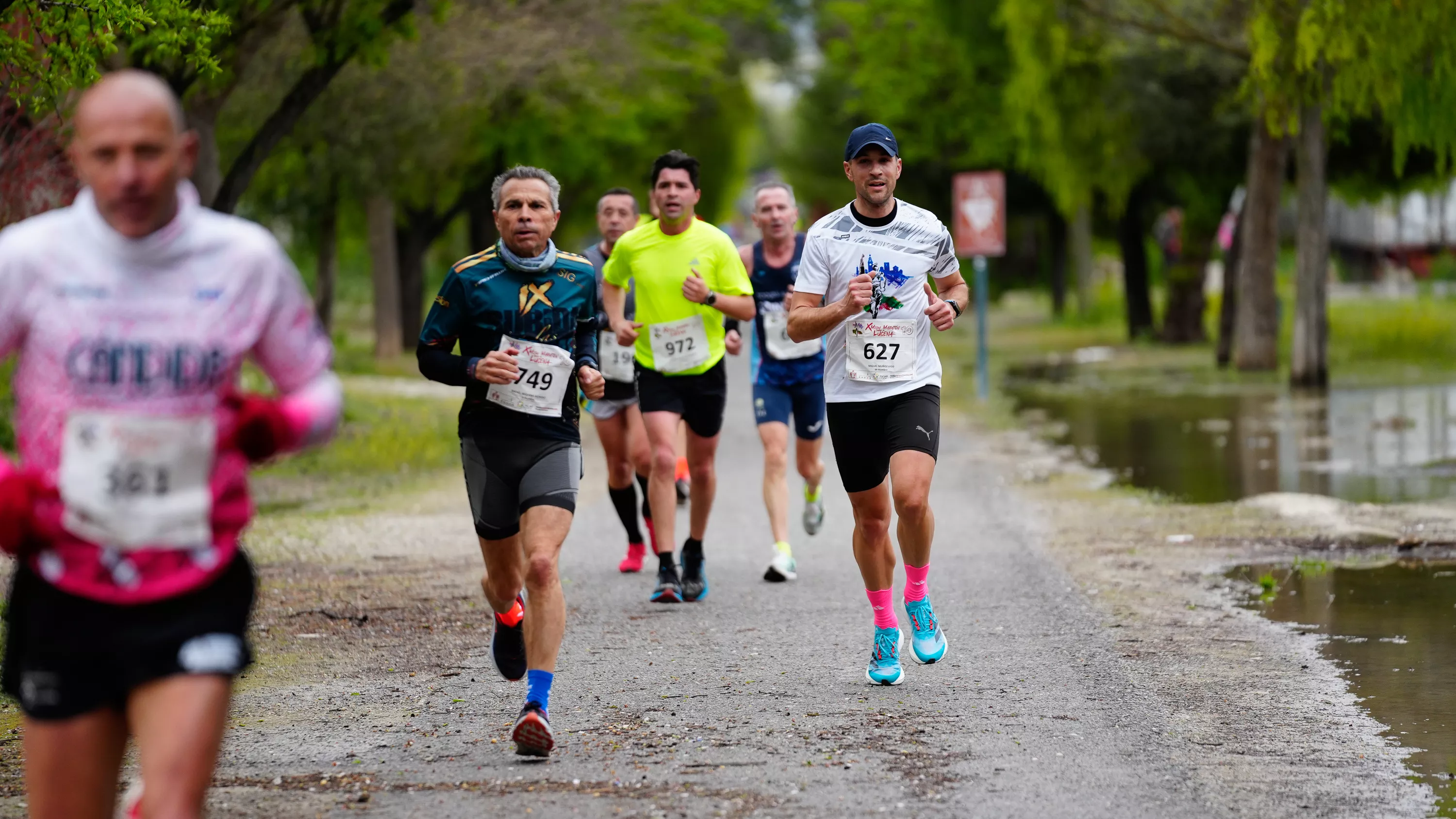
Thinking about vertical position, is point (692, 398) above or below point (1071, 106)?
below

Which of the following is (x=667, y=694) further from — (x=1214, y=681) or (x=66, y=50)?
(x=66, y=50)

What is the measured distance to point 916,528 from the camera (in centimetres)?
736

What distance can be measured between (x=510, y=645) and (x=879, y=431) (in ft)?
5.19

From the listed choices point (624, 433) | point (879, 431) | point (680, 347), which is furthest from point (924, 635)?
point (624, 433)

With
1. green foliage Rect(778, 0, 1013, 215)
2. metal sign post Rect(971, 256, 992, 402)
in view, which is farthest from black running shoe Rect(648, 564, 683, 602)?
green foliage Rect(778, 0, 1013, 215)

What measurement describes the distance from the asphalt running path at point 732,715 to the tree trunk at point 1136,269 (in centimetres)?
2634

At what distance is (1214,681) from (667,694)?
2047 mm

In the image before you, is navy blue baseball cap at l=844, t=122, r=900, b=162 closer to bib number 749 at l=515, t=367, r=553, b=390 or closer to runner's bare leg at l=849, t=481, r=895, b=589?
runner's bare leg at l=849, t=481, r=895, b=589

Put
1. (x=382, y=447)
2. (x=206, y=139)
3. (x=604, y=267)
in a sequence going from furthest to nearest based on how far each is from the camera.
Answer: (x=382, y=447) < (x=206, y=139) < (x=604, y=267)

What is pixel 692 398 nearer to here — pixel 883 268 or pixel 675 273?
pixel 675 273

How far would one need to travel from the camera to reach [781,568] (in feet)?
33.1

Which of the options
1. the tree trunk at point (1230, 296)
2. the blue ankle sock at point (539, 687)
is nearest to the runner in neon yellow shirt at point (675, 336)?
the blue ankle sock at point (539, 687)

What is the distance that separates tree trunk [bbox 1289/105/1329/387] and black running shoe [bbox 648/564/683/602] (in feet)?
52.2

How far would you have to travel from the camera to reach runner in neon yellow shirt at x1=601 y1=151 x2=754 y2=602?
944cm
